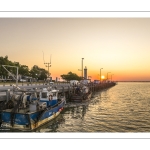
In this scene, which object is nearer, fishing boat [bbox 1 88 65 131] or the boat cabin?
fishing boat [bbox 1 88 65 131]

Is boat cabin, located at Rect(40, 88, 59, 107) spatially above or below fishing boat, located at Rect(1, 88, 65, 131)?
above

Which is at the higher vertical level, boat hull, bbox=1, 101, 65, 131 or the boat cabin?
the boat cabin

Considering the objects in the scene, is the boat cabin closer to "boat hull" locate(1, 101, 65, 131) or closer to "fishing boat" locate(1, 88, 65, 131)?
"fishing boat" locate(1, 88, 65, 131)

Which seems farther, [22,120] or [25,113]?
[22,120]

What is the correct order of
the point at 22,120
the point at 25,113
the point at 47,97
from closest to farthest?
the point at 25,113, the point at 22,120, the point at 47,97

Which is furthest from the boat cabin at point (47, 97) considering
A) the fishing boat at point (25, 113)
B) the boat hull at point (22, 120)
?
the boat hull at point (22, 120)

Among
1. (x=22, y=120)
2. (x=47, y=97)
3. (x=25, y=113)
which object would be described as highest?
(x=47, y=97)

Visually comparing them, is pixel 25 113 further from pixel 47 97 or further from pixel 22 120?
pixel 47 97

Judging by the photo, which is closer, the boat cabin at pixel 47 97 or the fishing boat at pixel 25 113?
the fishing boat at pixel 25 113

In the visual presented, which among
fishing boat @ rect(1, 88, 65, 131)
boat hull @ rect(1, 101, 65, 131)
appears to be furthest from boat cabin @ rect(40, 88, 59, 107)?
boat hull @ rect(1, 101, 65, 131)

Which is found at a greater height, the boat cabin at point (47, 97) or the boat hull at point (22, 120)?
the boat cabin at point (47, 97)

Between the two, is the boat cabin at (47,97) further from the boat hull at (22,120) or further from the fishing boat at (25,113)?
the boat hull at (22,120)

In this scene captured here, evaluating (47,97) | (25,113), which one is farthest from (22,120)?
(47,97)
